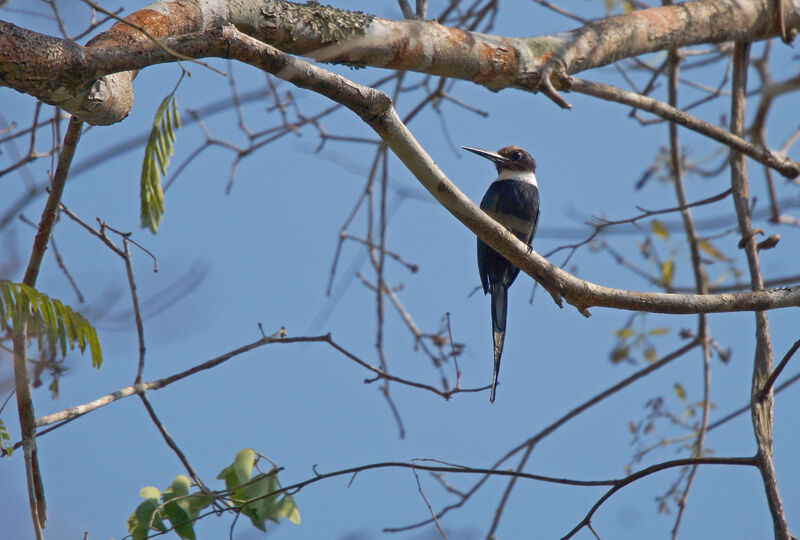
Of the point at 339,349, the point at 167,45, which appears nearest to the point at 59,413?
the point at 339,349

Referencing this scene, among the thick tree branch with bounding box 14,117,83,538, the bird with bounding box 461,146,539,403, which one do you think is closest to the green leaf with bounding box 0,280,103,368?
the thick tree branch with bounding box 14,117,83,538

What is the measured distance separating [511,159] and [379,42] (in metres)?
2.49

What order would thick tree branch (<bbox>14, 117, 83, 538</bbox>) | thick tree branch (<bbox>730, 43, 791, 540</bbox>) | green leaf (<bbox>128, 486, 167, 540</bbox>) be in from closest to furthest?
thick tree branch (<bbox>14, 117, 83, 538</bbox>), thick tree branch (<bbox>730, 43, 791, 540</bbox>), green leaf (<bbox>128, 486, 167, 540</bbox>)

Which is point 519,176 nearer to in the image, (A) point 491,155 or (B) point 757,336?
(A) point 491,155

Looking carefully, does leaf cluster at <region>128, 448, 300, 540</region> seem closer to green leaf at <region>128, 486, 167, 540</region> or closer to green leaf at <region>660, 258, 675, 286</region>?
green leaf at <region>128, 486, 167, 540</region>

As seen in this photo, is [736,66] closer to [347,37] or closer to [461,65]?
[461,65]

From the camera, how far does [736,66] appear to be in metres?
3.90

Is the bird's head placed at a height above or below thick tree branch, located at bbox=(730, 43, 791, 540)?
above

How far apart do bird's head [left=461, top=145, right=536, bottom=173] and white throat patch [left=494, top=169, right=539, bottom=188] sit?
0.02 metres

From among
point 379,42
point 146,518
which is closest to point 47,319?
point 146,518

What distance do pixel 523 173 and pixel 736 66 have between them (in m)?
1.58

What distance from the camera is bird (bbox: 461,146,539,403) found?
14.8 feet

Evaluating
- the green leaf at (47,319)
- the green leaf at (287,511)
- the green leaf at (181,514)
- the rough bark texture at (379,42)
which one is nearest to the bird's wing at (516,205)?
the rough bark texture at (379,42)

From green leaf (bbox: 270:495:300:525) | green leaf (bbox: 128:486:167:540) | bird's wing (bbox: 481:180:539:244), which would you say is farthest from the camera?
bird's wing (bbox: 481:180:539:244)
